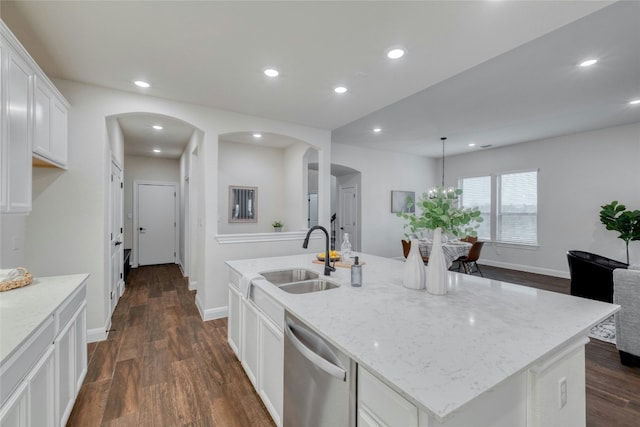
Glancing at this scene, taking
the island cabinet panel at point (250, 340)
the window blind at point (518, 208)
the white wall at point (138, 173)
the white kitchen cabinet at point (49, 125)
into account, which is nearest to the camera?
the island cabinet panel at point (250, 340)

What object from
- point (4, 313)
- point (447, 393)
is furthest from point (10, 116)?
point (447, 393)

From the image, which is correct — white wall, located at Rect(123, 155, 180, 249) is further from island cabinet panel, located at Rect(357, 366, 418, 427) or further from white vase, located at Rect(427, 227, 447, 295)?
island cabinet panel, located at Rect(357, 366, 418, 427)

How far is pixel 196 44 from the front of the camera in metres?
2.28

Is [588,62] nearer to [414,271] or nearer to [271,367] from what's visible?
[414,271]

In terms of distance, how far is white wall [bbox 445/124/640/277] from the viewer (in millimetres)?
4930

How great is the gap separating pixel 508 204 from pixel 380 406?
7.12 m

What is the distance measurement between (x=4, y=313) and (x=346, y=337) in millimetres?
1667

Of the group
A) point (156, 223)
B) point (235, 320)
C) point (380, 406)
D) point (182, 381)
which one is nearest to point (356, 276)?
point (380, 406)

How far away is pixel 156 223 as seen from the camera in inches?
269

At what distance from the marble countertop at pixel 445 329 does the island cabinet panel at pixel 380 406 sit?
6 centimetres

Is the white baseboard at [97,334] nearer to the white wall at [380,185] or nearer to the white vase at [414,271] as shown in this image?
the white vase at [414,271]

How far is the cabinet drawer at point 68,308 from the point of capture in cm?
157

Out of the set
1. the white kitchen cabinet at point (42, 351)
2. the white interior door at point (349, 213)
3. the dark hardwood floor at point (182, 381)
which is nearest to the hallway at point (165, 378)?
the dark hardwood floor at point (182, 381)

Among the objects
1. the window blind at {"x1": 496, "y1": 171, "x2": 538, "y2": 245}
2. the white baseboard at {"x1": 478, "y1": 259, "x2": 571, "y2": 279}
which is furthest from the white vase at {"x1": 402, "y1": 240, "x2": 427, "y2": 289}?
the window blind at {"x1": 496, "y1": 171, "x2": 538, "y2": 245}
